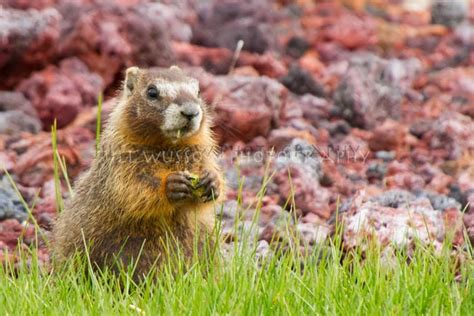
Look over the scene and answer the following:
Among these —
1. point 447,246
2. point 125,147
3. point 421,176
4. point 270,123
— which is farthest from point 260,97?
point 447,246

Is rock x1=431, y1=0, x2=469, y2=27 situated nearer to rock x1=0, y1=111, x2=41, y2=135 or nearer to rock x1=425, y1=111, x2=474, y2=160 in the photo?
rock x1=425, y1=111, x2=474, y2=160

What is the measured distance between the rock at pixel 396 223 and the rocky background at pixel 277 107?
0.5 inches

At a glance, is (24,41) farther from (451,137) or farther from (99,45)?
(451,137)

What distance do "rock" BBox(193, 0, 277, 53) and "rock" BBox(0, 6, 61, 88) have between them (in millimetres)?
1538

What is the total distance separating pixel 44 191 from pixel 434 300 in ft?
9.79

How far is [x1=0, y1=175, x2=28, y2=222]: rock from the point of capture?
5844mm

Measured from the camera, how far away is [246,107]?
7.02 m

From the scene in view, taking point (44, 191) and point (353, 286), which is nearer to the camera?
point (353, 286)

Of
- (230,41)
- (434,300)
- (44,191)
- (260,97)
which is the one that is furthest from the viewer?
(230,41)

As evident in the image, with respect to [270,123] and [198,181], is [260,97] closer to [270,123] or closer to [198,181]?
[270,123]

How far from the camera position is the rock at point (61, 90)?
24.0ft

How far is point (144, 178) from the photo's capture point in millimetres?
5215

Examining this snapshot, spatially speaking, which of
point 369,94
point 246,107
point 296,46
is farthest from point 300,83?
point 296,46

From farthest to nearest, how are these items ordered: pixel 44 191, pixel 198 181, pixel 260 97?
1. pixel 260 97
2. pixel 44 191
3. pixel 198 181
